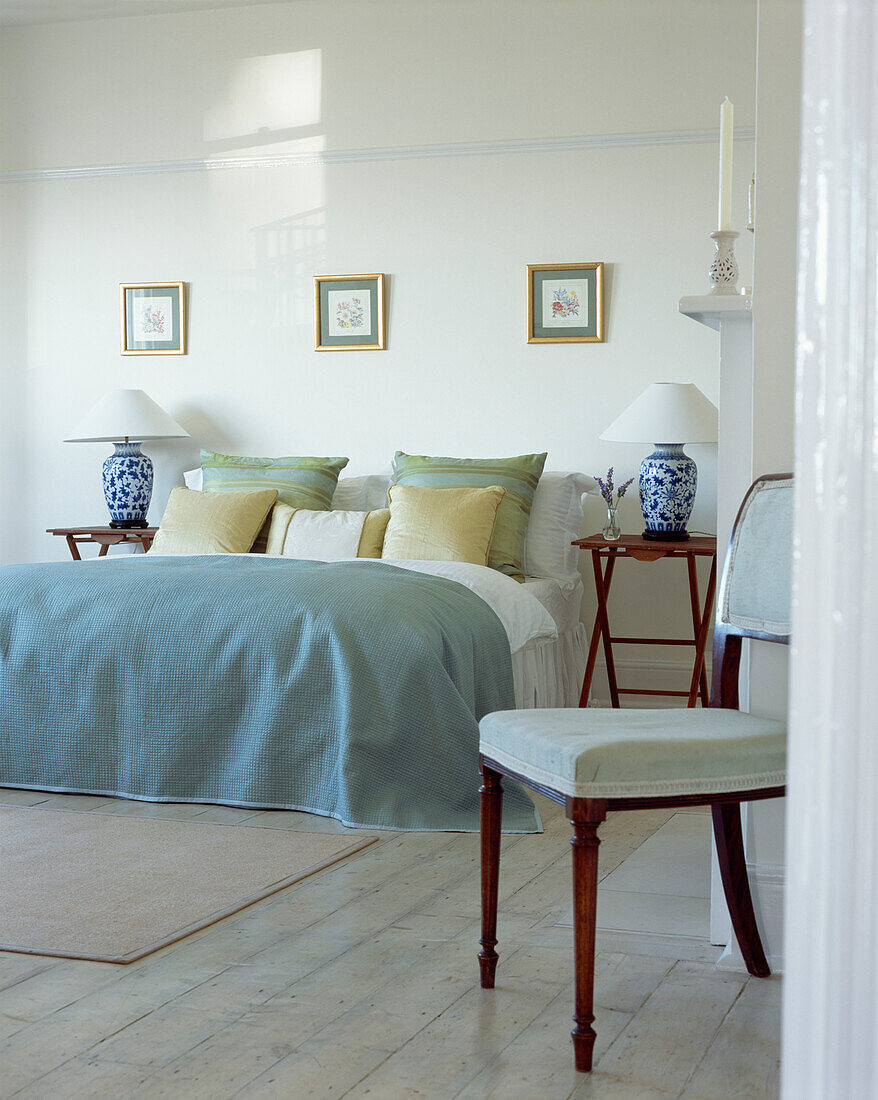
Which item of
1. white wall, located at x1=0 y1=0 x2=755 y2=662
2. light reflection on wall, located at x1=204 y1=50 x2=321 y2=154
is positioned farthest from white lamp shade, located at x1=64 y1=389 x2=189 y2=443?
light reflection on wall, located at x1=204 y1=50 x2=321 y2=154

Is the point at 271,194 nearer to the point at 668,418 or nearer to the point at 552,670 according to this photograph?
the point at 668,418

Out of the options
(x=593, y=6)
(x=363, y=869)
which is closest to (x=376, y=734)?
(x=363, y=869)

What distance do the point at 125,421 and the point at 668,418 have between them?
244 centimetres

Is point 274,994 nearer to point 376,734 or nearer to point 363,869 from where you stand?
point 363,869

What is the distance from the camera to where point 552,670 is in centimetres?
471

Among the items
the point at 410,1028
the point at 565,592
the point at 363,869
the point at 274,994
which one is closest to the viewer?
the point at 410,1028

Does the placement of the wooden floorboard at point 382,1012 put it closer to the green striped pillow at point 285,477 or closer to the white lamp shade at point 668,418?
the white lamp shade at point 668,418

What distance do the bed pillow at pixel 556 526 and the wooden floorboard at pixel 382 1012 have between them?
7.82 ft

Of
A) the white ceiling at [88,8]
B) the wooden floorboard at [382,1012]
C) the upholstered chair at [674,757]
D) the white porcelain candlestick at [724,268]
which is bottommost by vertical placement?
the wooden floorboard at [382,1012]

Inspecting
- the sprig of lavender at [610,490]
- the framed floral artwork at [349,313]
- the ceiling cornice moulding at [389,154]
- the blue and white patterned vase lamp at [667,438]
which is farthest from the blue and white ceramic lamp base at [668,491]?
the framed floral artwork at [349,313]

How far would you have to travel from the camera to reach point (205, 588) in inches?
147

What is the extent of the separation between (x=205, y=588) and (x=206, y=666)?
0.90ft

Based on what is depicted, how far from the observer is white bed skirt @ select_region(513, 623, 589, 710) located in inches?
170

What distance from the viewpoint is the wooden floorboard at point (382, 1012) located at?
185 centimetres
